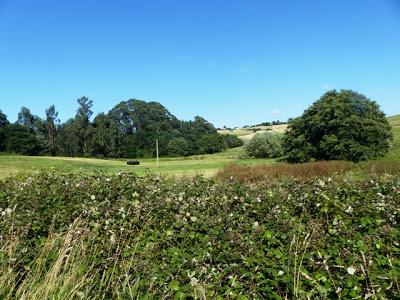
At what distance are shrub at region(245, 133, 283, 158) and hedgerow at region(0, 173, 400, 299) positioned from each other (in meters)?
48.5

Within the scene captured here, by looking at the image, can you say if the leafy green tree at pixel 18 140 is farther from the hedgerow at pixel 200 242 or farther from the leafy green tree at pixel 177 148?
the hedgerow at pixel 200 242

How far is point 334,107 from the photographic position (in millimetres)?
36469

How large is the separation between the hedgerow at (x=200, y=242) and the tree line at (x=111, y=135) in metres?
74.0

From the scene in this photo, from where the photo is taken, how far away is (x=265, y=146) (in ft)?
180

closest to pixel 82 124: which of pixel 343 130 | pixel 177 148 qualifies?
pixel 177 148

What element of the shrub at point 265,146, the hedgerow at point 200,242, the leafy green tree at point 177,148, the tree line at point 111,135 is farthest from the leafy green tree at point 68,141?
the hedgerow at point 200,242

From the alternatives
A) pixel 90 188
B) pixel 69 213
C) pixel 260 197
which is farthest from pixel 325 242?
pixel 90 188

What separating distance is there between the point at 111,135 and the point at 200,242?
82.2m

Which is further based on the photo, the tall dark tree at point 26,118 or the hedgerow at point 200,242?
the tall dark tree at point 26,118

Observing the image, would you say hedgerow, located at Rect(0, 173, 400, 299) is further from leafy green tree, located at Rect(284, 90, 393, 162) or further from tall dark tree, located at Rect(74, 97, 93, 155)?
tall dark tree, located at Rect(74, 97, 93, 155)

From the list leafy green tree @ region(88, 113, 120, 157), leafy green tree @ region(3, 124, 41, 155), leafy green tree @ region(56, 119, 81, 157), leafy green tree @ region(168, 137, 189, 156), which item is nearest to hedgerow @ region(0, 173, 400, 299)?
leafy green tree @ region(168, 137, 189, 156)

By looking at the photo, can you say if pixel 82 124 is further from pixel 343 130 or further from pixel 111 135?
pixel 343 130

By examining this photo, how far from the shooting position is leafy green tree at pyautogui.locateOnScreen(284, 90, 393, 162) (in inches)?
1383

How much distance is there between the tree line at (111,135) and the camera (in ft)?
264
